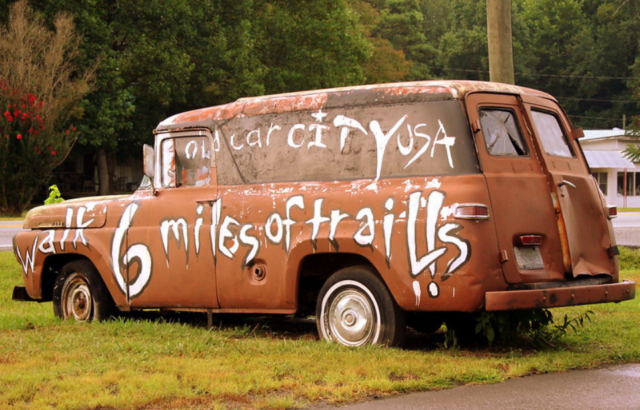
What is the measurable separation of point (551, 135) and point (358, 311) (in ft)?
7.40

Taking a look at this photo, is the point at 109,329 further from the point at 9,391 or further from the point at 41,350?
the point at 9,391

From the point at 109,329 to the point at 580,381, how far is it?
4.34 m

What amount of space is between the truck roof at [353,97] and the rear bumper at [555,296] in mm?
1591

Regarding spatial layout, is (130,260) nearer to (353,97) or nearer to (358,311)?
(358,311)

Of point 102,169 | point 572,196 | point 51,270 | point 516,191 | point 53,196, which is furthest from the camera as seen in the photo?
point 102,169

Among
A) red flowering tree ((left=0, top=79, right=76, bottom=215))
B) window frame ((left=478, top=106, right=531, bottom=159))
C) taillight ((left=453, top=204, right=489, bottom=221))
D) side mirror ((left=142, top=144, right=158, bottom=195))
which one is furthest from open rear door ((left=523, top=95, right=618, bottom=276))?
red flowering tree ((left=0, top=79, right=76, bottom=215))

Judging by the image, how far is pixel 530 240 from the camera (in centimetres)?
748

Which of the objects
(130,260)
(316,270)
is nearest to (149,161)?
(130,260)

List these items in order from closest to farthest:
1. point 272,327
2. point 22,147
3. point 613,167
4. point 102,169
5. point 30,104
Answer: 1. point 272,327
2. point 30,104
3. point 22,147
4. point 102,169
5. point 613,167

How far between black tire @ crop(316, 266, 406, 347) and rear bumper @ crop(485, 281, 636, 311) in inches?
34.3

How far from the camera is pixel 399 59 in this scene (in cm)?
6275

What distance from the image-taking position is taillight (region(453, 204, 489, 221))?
717 cm

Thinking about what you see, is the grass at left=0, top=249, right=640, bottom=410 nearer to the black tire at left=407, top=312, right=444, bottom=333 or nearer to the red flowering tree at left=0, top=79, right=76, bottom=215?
the black tire at left=407, top=312, right=444, bottom=333

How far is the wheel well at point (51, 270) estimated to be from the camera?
10133 millimetres
